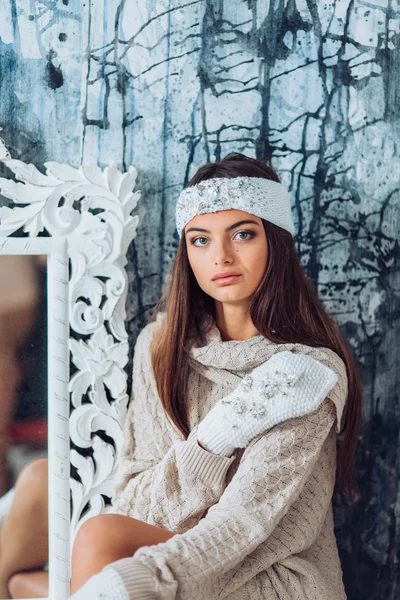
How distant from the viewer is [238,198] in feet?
5.62

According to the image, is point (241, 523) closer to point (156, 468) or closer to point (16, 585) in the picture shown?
point (156, 468)

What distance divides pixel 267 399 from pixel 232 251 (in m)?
0.37

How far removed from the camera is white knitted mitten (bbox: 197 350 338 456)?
1.61 meters

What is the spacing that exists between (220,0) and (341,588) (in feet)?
5.24

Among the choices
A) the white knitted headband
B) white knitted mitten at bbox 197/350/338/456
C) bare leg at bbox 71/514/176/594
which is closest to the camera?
bare leg at bbox 71/514/176/594

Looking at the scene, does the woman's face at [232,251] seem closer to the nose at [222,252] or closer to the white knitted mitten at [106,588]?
the nose at [222,252]

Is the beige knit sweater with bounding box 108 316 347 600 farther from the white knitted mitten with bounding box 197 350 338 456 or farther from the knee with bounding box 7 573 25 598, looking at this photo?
the knee with bounding box 7 573 25 598

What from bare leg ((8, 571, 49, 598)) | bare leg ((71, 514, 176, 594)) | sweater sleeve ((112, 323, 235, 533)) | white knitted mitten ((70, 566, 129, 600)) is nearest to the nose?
sweater sleeve ((112, 323, 235, 533))

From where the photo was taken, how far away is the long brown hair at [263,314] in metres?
1.77

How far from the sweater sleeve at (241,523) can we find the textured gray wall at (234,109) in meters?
0.54

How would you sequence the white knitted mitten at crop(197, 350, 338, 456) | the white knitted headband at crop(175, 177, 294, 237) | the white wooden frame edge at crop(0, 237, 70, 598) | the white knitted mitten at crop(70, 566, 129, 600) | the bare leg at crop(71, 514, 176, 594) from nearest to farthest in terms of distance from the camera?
the white knitted mitten at crop(70, 566, 129, 600)
the bare leg at crop(71, 514, 176, 594)
the white knitted mitten at crop(197, 350, 338, 456)
the white knitted headband at crop(175, 177, 294, 237)
the white wooden frame edge at crop(0, 237, 70, 598)

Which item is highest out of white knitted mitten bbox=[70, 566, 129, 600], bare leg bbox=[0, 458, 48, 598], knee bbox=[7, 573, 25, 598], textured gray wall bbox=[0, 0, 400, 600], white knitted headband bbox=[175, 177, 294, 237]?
textured gray wall bbox=[0, 0, 400, 600]

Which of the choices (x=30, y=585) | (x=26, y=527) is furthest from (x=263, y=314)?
(x=30, y=585)

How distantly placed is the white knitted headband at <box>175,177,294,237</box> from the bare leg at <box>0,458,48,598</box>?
0.83 m
